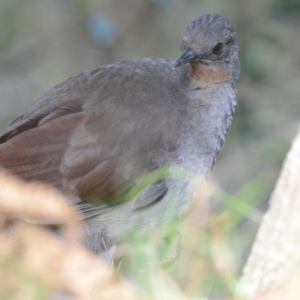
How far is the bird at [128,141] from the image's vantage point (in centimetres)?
275

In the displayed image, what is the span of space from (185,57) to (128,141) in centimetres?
38

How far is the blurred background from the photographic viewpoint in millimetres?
4297

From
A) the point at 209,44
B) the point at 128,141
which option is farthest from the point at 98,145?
the point at 209,44

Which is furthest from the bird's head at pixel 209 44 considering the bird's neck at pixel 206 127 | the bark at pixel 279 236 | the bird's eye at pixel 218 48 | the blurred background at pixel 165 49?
the blurred background at pixel 165 49

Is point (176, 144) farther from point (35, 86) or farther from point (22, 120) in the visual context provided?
point (35, 86)

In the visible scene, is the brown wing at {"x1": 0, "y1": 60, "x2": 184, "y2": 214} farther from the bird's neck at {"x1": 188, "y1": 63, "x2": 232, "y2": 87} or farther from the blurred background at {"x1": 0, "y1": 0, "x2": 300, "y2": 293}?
the blurred background at {"x1": 0, "y1": 0, "x2": 300, "y2": 293}

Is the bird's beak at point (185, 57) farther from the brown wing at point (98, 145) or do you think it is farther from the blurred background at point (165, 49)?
the blurred background at point (165, 49)

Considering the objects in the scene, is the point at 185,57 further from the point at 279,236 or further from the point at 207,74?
the point at 279,236

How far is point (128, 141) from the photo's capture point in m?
2.77

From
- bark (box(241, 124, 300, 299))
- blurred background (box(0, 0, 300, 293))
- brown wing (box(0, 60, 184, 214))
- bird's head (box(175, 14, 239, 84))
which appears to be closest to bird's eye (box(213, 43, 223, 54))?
bird's head (box(175, 14, 239, 84))

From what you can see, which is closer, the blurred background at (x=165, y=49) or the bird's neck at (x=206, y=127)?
the bird's neck at (x=206, y=127)

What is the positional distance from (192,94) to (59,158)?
1.93ft

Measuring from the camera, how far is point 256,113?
4.50 m

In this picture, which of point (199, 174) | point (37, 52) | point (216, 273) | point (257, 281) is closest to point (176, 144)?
point (199, 174)
